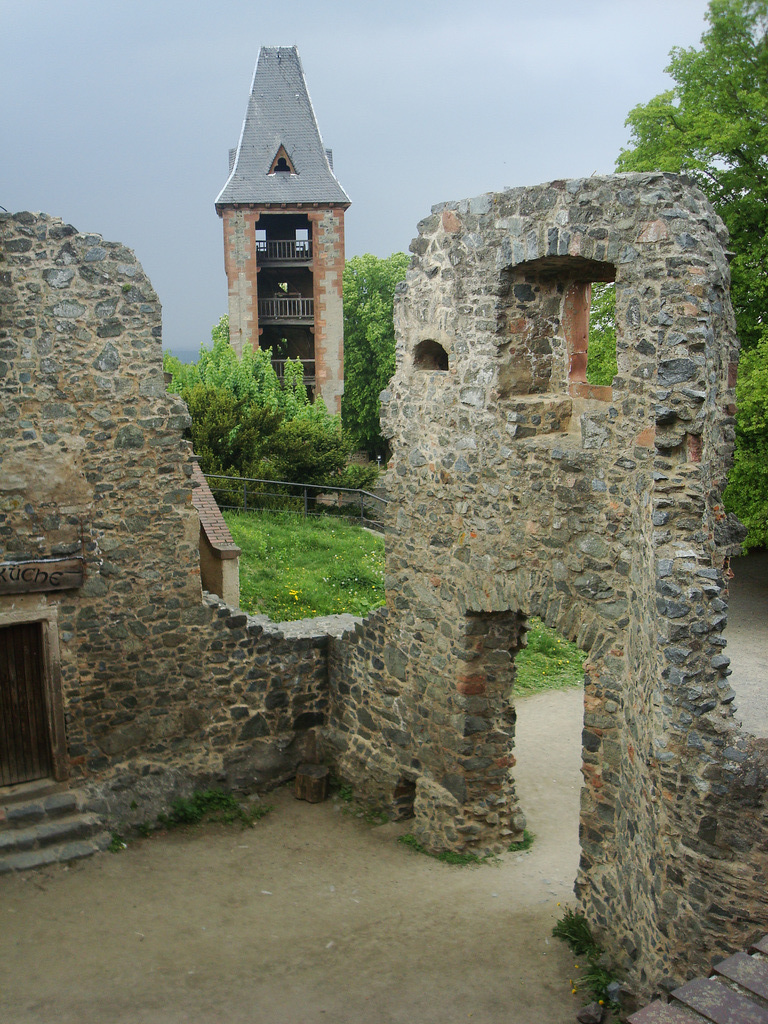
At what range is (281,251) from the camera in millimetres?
31391

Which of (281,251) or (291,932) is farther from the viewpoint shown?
(281,251)

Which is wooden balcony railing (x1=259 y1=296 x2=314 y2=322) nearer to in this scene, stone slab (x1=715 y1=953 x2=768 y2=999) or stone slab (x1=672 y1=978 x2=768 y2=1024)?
stone slab (x1=715 y1=953 x2=768 y2=999)

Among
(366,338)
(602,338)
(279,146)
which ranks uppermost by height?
(279,146)

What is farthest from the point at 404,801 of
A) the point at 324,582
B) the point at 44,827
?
the point at 324,582

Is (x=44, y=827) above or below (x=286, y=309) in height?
below

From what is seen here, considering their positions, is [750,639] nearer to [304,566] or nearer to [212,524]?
Result: [304,566]

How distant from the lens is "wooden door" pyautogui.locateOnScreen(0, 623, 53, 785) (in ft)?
27.6

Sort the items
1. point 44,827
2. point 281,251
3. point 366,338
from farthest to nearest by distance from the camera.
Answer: point 366,338 < point 281,251 < point 44,827

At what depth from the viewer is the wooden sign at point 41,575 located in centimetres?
812

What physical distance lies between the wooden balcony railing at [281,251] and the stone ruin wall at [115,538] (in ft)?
77.9

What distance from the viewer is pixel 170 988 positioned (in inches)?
256

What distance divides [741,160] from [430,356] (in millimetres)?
9821

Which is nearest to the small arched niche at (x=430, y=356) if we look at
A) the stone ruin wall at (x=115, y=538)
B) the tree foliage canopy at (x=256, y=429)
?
the stone ruin wall at (x=115, y=538)

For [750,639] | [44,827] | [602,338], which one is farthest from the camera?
[602,338]
